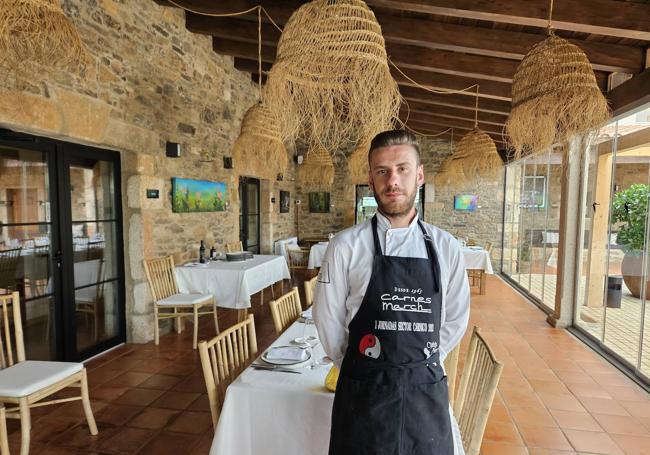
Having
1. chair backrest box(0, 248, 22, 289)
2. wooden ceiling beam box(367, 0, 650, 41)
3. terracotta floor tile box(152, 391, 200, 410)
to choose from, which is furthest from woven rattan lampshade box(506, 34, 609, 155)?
chair backrest box(0, 248, 22, 289)

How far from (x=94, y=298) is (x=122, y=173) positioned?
1375 millimetres

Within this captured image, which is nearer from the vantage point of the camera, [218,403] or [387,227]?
[387,227]

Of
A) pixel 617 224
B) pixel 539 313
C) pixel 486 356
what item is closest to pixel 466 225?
pixel 539 313

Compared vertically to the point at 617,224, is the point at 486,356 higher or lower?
lower

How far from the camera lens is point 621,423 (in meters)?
2.98

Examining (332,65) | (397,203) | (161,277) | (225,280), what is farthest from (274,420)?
(161,277)

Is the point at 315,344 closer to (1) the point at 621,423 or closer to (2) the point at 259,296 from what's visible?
(1) the point at 621,423

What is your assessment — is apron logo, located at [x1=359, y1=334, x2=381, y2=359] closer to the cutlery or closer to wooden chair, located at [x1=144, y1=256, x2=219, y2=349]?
the cutlery

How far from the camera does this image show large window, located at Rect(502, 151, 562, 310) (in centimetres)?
651

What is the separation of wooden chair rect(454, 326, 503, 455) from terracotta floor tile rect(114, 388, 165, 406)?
2.39m

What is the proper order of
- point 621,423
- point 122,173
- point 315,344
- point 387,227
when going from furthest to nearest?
point 122,173
point 621,423
point 315,344
point 387,227

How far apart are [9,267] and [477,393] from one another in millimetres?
3546

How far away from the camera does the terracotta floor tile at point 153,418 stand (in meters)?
2.81

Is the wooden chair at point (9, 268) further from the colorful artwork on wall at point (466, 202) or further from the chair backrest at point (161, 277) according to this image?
the colorful artwork on wall at point (466, 202)
